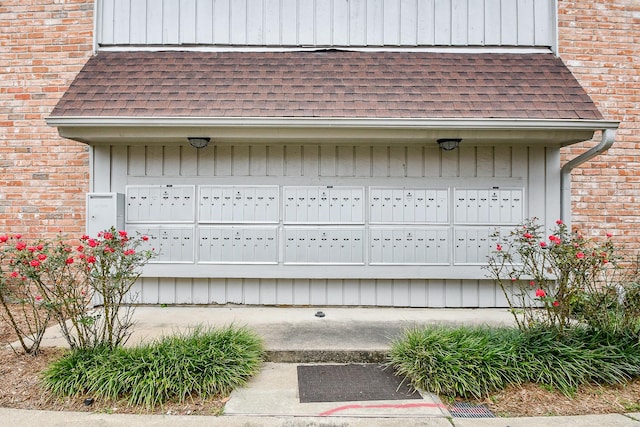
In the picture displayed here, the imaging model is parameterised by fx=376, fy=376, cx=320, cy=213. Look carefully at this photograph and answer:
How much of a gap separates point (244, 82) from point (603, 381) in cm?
546

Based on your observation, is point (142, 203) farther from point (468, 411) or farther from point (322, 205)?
point (468, 411)

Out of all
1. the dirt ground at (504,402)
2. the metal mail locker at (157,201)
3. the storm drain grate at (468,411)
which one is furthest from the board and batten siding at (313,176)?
the storm drain grate at (468,411)

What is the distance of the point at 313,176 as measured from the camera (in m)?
5.72

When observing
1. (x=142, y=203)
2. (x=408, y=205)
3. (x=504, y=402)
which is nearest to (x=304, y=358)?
(x=504, y=402)

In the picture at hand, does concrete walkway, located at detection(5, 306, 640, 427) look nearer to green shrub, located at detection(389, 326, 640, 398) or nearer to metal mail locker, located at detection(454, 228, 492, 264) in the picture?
green shrub, located at detection(389, 326, 640, 398)

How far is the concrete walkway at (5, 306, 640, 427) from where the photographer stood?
2953mm

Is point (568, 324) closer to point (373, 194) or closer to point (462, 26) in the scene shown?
point (373, 194)

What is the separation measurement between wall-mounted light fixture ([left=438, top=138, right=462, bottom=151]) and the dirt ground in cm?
324

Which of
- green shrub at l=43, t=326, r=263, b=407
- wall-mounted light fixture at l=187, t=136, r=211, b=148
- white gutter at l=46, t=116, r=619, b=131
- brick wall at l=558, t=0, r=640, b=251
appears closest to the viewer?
green shrub at l=43, t=326, r=263, b=407

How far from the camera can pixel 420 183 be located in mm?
5727

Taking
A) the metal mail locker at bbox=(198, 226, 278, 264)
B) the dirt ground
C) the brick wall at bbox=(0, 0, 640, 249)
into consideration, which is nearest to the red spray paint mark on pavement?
the dirt ground

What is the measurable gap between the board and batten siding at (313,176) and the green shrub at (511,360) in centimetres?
196

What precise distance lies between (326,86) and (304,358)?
12.2 feet

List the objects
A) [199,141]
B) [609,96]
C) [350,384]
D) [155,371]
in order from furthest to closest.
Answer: [609,96]
[199,141]
[350,384]
[155,371]
